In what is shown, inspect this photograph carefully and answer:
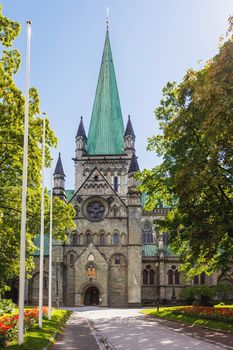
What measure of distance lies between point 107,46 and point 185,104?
2069 inches

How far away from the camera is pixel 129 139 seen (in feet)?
230

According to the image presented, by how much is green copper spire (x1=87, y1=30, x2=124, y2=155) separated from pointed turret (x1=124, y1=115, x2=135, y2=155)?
0.91 metres

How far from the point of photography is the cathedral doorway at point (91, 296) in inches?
2280

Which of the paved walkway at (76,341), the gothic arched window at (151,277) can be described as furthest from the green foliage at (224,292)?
the paved walkway at (76,341)

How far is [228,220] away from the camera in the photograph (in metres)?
24.0

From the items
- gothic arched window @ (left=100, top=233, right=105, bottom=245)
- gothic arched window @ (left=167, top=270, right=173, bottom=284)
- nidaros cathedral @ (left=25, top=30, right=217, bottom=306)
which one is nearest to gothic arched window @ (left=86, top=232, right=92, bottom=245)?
nidaros cathedral @ (left=25, top=30, right=217, bottom=306)

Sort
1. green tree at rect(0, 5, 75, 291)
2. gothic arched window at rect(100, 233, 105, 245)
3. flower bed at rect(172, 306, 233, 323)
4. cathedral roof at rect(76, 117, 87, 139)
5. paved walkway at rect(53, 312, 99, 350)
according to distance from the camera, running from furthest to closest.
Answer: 1. cathedral roof at rect(76, 117, 87, 139)
2. gothic arched window at rect(100, 233, 105, 245)
3. flower bed at rect(172, 306, 233, 323)
4. green tree at rect(0, 5, 75, 291)
5. paved walkway at rect(53, 312, 99, 350)

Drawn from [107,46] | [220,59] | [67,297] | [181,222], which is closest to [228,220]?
[181,222]

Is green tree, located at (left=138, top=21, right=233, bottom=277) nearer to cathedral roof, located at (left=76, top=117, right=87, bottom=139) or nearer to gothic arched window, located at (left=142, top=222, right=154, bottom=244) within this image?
gothic arched window, located at (left=142, top=222, right=154, bottom=244)

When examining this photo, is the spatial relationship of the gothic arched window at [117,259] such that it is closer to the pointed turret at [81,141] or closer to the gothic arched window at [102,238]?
the gothic arched window at [102,238]

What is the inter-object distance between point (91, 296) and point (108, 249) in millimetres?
6605

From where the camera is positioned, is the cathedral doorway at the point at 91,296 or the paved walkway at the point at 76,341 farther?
the cathedral doorway at the point at 91,296

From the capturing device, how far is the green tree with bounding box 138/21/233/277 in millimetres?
18547

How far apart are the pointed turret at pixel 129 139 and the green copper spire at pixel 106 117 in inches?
35.6
